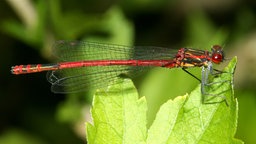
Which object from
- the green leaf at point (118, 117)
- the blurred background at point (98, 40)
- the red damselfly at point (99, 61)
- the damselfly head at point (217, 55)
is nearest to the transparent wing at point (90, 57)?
the red damselfly at point (99, 61)

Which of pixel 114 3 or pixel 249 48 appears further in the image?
pixel 114 3

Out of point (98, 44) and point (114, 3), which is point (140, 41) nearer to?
point (114, 3)

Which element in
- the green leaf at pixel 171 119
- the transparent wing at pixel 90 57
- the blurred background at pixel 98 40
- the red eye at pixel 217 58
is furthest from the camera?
the blurred background at pixel 98 40

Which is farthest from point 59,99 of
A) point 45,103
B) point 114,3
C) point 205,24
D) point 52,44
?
point 205,24

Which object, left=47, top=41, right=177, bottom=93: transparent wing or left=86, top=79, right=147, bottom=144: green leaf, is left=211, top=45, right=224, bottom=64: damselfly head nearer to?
left=47, top=41, right=177, bottom=93: transparent wing

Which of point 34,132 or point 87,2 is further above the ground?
point 87,2

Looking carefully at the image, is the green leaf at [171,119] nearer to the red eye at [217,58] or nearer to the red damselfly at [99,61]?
the red eye at [217,58]

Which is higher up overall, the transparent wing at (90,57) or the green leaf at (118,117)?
the transparent wing at (90,57)
